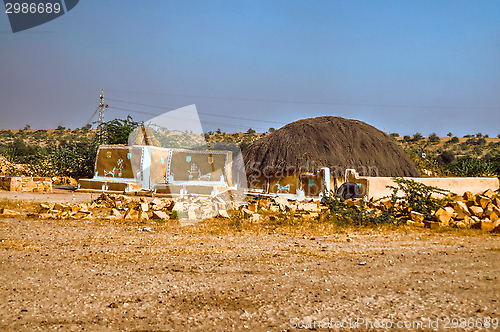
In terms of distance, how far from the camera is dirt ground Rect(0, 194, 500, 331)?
390 cm

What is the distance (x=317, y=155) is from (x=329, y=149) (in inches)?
38.0

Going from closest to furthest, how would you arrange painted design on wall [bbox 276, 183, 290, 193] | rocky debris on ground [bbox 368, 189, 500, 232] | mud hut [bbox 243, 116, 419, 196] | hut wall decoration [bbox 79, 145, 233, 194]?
rocky debris on ground [bbox 368, 189, 500, 232], painted design on wall [bbox 276, 183, 290, 193], mud hut [bbox 243, 116, 419, 196], hut wall decoration [bbox 79, 145, 233, 194]

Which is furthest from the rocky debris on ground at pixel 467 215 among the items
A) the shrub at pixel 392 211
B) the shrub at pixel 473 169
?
the shrub at pixel 473 169

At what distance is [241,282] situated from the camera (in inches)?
203

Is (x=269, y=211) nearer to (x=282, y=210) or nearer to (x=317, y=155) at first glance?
(x=282, y=210)

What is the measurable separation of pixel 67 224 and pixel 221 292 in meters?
6.48

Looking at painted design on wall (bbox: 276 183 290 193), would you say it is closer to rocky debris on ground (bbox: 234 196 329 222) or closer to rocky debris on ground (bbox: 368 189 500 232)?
rocky debris on ground (bbox: 234 196 329 222)

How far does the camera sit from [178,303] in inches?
171

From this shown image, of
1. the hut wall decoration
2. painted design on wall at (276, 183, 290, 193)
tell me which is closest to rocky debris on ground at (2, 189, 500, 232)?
painted design on wall at (276, 183, 290, 193)

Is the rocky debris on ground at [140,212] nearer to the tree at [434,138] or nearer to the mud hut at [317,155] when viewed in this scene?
the mud hut at [317,155]

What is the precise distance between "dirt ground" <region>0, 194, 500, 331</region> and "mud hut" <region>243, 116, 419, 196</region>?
32.6 feet

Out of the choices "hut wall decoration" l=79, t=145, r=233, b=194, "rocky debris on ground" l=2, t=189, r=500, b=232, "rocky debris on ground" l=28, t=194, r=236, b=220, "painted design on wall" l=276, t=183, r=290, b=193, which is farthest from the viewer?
"hut wall decoration" l=79, t=145, r=233, b=194

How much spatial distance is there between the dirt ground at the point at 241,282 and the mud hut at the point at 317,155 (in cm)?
994

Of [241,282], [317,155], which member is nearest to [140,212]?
[241,282]
